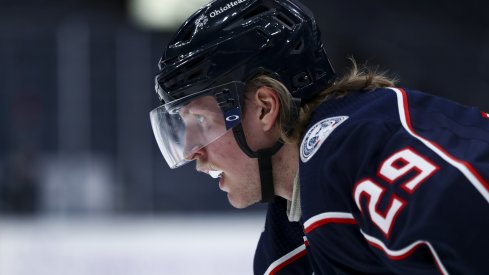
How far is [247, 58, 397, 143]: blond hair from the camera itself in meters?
1.51

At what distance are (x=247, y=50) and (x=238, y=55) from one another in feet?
0.07

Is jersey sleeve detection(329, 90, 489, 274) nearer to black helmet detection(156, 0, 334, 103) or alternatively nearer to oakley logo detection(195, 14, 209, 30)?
black helmet detection(156, 0, 334, 103)

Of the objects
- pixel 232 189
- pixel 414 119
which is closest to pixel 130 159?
pixel 232 189

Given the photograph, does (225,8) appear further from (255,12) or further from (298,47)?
(298,47)

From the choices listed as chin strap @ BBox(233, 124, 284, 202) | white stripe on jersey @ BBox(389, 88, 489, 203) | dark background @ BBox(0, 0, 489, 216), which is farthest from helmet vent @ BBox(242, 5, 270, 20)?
dark background @ BBox(0, 0, 489, 216)

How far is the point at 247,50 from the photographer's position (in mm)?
1494

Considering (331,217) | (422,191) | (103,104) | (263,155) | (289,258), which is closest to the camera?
(422,191)

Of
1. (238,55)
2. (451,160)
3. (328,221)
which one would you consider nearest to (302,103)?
(238,55)

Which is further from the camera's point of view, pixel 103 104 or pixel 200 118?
pixel 103 104

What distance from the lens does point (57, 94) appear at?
6.52 meters

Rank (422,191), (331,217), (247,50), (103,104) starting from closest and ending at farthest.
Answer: (422,191) < (331,217) < (247,50) < (103,104)

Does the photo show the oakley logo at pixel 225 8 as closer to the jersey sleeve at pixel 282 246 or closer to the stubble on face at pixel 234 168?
the stubble on face at pixel 234 168

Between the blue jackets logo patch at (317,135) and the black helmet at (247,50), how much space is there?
0.16m

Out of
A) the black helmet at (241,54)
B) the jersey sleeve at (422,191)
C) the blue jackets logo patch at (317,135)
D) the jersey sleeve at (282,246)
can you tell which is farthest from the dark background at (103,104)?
the jersey sleeve at (422,191)
